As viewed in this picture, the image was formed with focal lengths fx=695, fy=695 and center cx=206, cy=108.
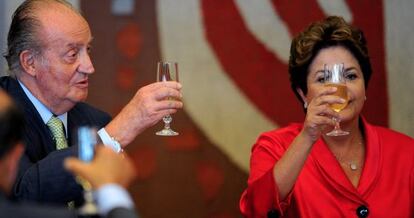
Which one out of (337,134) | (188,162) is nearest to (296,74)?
(337,134)

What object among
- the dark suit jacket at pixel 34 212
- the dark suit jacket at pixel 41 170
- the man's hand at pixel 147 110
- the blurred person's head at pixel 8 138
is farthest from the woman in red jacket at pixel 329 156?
the blurred person's head at pixel 8 138

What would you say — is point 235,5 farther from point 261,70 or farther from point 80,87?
point 80,87

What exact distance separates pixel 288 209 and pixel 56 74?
0.95 metres

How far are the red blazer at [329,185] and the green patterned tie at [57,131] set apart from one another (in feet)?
2.22

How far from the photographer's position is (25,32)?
8.14 feet

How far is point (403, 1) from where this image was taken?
3504mm

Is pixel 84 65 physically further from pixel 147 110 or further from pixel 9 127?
pixel 9 127

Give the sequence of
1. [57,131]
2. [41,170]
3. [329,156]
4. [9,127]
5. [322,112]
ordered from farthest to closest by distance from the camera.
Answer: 1. [329,156]
2. [57,131]
3. [322,112]
4. [41,170]
5. [9,127]

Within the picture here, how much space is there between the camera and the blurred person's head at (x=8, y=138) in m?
1.14

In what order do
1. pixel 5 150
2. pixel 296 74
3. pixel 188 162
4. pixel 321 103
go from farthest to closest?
pixel 188 162, pixel 296 74, pixel 321 103, pixel 5 150

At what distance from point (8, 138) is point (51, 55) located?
1.35 meters

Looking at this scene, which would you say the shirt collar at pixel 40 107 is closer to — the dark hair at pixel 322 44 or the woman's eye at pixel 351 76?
the dark hair at pixel 322 44

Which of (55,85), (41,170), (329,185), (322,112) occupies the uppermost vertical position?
(55,85)

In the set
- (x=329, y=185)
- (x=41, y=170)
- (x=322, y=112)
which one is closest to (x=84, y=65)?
(x=41, y=170)
